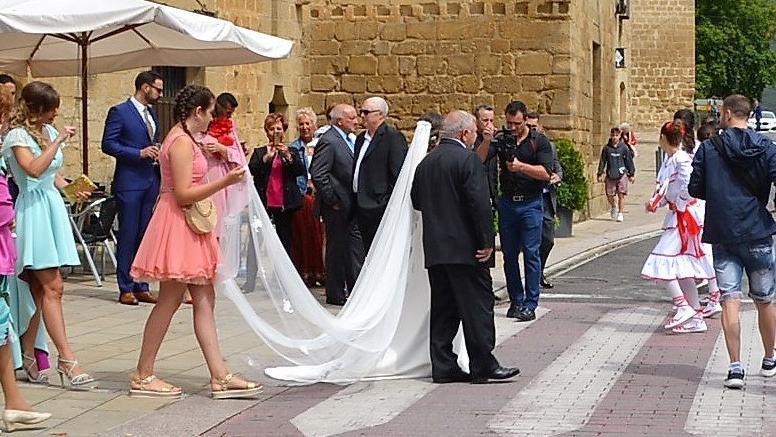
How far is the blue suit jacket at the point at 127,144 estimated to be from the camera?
1206 cm

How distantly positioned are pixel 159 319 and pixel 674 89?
46206 mm

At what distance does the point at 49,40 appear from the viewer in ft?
46.5

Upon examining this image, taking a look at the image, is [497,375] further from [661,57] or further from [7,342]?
[661,57]

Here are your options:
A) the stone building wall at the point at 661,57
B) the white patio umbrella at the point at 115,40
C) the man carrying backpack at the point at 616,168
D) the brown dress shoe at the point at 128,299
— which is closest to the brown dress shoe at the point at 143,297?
the brown dress shoe at the point at 128,299

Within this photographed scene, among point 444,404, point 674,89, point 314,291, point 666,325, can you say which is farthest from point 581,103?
point 674,89

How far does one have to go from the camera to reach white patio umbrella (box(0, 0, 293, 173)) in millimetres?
11523

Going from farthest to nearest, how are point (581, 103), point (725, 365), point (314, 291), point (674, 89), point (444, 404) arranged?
point (674, 89) < point (581, 103) < point (314, 291) < point (725, 365) < point (444, 404)

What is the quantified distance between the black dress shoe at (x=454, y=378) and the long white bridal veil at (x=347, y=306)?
11.1 inches

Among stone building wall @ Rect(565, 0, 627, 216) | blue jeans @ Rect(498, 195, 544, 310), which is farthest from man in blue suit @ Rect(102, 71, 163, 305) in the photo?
stone building wall @ Rect(565, 0, 627, 216)

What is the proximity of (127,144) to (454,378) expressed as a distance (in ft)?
14.4

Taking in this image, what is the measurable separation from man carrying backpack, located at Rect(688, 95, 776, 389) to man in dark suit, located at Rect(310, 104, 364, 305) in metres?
4.36

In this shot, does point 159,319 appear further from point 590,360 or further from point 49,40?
point 49,40

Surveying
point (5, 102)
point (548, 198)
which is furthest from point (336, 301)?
point (5, 102)

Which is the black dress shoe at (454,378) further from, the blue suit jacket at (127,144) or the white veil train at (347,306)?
the blue suit jacket at (127,144)
